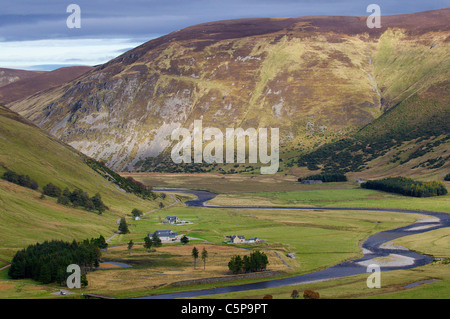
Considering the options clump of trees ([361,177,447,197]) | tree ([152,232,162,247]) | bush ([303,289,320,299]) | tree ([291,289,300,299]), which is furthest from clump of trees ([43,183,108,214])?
clump of trees ([361,177,447,197])

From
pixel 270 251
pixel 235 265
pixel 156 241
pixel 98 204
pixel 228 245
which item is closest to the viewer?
pixel 235 265

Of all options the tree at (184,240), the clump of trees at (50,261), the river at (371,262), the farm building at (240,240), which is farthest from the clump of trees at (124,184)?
the clump of trees at (50,261)

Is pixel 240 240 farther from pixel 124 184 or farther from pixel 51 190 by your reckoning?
pixel 124 184

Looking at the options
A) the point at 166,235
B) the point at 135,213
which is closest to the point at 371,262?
the point at 166,235

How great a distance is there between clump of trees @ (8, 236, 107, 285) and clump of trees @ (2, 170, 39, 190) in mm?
47992

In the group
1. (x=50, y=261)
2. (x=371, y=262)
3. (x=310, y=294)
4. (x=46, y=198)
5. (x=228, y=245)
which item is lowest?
(x=228, y=245)

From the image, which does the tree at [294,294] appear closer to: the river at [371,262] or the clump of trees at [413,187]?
the river at [371,262]

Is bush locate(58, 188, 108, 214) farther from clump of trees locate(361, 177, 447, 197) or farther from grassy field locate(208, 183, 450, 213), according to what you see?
clump of trees locate(361, 177, 447, 197)

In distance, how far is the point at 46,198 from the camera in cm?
12888

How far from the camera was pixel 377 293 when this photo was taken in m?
65.1

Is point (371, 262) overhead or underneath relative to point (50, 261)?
underneath

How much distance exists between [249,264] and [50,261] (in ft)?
89.6

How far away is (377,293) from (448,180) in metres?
141
